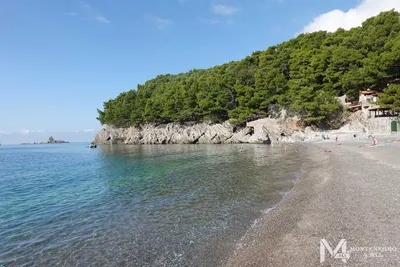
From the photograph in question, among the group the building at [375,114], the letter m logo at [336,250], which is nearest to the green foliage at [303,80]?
the building at [375,114]

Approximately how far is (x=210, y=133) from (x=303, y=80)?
30652mm

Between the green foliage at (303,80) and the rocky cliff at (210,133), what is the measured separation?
336 cm

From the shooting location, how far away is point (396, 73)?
1877 inches

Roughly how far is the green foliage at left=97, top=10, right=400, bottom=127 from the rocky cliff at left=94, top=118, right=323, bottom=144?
132 inches

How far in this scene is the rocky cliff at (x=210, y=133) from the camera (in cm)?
5694

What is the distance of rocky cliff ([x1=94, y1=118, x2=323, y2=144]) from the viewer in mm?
56938

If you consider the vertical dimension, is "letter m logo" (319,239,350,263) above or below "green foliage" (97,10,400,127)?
below

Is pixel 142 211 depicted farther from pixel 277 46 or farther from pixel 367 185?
pixel 277 46

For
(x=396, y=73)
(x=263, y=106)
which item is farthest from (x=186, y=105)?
(x=396, y=73)

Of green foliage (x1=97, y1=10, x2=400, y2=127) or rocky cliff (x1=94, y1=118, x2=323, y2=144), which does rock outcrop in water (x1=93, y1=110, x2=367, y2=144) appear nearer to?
rocky cliff (x1=94, y1=118, x2=323, y2=144)

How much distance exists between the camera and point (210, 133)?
233 ft

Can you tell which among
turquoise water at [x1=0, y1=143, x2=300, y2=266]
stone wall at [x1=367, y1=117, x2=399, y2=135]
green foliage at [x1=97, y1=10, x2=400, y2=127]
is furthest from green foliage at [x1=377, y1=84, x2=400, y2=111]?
turquoise water at [x1=0, y1=143, x2=300, y2=266]

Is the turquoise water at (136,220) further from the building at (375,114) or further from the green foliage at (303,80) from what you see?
the green foliage at (303,80)

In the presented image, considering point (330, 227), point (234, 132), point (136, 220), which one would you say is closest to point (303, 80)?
point (234, 132)
